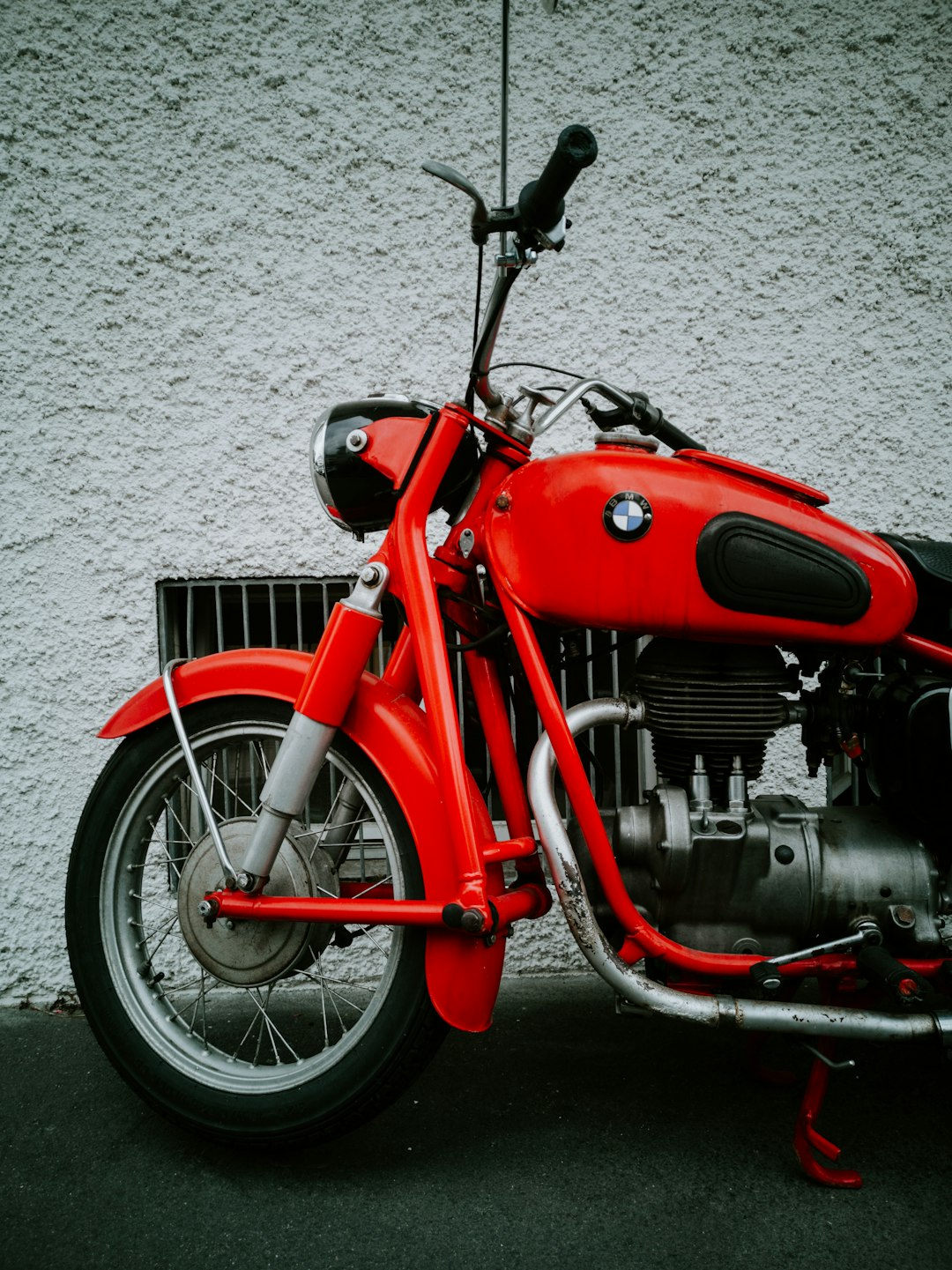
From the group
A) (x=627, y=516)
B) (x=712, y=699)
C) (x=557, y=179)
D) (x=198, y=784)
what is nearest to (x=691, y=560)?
(x=627, y=516)

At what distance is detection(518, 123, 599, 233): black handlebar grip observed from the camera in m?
1.22

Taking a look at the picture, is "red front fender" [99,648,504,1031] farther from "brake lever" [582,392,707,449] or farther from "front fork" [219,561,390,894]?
"brake lever" [582,392,707,449]

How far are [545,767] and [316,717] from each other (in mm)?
434

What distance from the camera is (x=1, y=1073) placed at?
196 centimetres

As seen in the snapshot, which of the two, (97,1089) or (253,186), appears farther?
(253,186)

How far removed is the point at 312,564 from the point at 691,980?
1.51 m

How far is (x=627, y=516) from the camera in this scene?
1.42 meters

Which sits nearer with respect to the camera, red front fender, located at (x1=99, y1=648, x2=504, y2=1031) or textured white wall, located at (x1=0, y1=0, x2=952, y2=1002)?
red front fender, located at (x1=99, y1=648, x2=504, y2=1031)

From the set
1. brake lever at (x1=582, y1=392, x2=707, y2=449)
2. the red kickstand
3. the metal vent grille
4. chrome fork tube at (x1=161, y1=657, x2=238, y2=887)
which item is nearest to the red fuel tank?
brake lever at (x1=582, y1=392, x2=707, y2=449)

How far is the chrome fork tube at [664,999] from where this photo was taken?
1396 mm

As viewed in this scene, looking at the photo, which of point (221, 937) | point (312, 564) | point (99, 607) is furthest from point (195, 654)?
point (221, 937)

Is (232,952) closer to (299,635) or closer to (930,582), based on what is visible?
(299,635)

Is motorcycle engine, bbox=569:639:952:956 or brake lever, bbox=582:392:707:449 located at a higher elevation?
brake lever, bbox=582:392:707:449

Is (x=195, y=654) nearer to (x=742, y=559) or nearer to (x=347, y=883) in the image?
(x=347, y=883)
